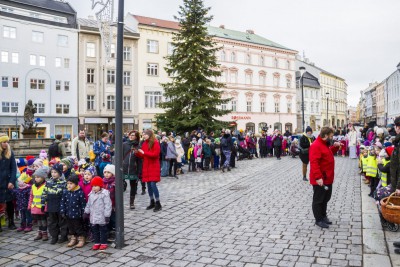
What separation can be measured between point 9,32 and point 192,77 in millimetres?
24617

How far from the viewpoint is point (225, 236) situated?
6.28m

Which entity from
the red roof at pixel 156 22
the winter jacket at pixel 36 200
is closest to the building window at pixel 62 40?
the red roof at pixel 156 22

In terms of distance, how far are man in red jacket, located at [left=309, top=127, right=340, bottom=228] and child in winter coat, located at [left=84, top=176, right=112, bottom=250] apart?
3.86 m

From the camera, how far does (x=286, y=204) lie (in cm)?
875

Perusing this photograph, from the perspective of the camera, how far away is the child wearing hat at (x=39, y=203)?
21.3 ft

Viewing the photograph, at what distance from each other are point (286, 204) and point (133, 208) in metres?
3.81

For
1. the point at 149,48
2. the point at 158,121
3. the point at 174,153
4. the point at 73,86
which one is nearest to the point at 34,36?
the point at 73,86

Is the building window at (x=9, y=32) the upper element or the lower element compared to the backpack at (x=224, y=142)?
upper

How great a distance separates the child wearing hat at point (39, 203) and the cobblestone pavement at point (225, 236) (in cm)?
26

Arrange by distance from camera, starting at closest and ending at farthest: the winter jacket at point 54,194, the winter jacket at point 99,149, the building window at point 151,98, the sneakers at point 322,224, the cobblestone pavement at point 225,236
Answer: the cobblestone pavement at point 225,236
the winter jacket at point 54,194
the sneakers at point 322,224
the winter jacket at point 99,149
the building window at point 151,98

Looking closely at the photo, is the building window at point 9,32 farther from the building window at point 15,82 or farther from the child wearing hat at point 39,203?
the child wearing hat at point 39,203

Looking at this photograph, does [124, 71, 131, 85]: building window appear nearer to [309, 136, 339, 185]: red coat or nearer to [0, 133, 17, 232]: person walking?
[0, 133, 17, 232]: person walking

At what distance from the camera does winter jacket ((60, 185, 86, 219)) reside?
6.11 metres

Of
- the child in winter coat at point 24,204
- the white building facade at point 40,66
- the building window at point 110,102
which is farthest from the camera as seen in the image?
the building window at point 110,102
